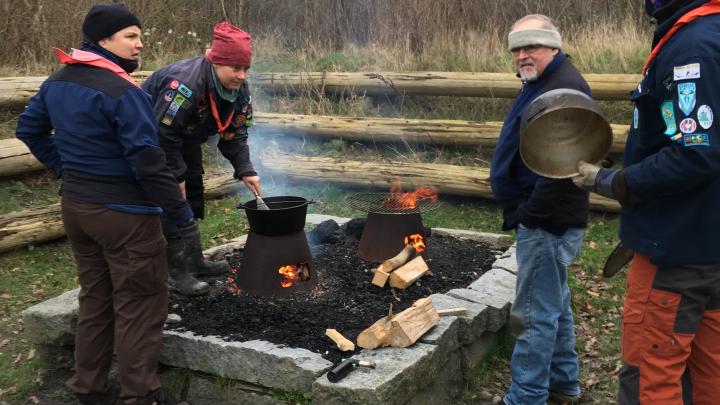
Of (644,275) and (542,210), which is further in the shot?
(542,210)

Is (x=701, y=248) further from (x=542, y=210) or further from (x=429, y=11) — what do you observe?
(x=429, y=11)

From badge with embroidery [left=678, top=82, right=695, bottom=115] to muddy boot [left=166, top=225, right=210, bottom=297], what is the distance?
3491 millimetres

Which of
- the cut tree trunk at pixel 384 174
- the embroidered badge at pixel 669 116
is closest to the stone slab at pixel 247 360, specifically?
the embroidered badge at pixel 669 116

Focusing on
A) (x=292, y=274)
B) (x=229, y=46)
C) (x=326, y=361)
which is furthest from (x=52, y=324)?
(x=229, y=46)

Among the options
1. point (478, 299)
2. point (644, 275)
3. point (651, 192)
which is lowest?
point (478, 299)

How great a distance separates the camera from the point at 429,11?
1301cm

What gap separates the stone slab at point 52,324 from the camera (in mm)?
4574

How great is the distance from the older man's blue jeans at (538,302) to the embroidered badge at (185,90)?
2.38m

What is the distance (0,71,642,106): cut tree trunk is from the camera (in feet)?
28.1

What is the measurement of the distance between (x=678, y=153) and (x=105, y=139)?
2968 millimetres

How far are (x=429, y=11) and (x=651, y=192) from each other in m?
10.8

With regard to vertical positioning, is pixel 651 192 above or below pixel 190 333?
above

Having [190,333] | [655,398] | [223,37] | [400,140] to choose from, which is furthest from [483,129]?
[655,398]

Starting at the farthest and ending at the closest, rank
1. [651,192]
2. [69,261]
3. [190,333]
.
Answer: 1. [69,261]
2. [190,333]
3. [651,192]
